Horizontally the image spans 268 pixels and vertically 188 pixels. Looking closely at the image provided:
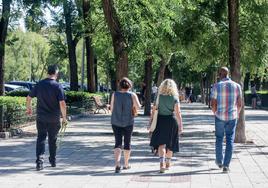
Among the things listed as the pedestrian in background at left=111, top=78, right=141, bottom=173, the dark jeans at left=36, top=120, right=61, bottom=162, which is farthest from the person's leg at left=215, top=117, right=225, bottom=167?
the dark jeans at left=36, top=120, right=61, bottom=162

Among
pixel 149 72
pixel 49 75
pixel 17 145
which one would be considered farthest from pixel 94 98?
pixel 49 75

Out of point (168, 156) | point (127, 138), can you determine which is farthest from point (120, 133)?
point (168, 156)

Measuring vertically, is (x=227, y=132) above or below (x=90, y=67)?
below

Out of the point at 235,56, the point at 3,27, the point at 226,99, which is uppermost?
the point at 3,27

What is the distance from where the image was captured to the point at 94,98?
116 feet

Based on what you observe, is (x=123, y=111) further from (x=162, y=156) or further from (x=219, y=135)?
(x=219, y=135)

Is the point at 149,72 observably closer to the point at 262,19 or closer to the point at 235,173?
the point at 262,19

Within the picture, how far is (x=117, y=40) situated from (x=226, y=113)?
825cm

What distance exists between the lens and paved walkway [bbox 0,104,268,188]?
10.1 metres

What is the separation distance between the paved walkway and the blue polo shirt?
0.99 m

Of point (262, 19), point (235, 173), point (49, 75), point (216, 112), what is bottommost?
point (235, 173)

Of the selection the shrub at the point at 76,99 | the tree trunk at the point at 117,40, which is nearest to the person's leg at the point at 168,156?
the tree trunk at the point at 117,40

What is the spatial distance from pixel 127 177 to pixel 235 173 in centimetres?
200

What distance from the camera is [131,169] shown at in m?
11.7
